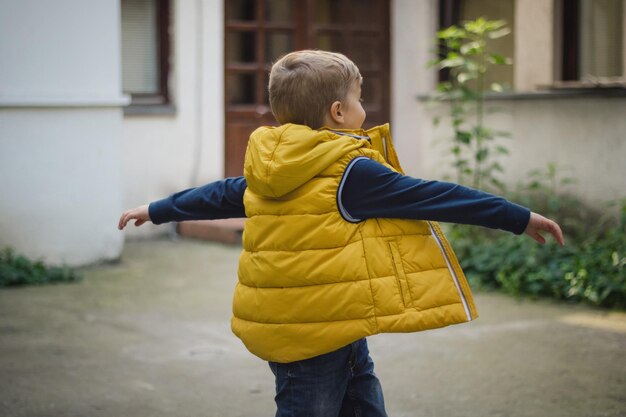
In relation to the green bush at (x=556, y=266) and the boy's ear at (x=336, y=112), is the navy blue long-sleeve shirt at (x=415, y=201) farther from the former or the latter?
the green bush at (x=556, y=266)

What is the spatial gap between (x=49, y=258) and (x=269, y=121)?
3.38m

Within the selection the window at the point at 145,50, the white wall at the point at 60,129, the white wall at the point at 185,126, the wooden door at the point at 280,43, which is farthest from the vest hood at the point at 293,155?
the wooden door at the point at 280,43

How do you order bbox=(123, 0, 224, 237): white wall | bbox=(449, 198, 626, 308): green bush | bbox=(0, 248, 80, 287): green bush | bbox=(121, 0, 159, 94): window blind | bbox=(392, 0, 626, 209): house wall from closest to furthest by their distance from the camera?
bbox=(449, 198, 626, 308): green bush, bbox=(0, 248, 80, 287): green bush, bbox=(392, 0, 626, 209): house wall, bbox=(123, 0, 224, 237): white wall, bbox=(121, 0, 159, 94): window blind

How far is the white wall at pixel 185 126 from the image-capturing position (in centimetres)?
948

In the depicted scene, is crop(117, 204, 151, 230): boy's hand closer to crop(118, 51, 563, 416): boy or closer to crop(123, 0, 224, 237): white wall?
crop(118, 51, 563, 416): boy

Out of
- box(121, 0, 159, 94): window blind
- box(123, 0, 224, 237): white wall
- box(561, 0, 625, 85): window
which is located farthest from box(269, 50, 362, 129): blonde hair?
box(121, 0, 159, 94): window blind

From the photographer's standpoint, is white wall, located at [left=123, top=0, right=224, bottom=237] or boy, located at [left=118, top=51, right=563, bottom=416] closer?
boy, located at [left=118, top=51, right=563, bottom=416]

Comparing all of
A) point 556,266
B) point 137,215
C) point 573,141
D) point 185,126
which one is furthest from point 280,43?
point 137,215

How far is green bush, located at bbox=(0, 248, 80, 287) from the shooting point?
23.1ft

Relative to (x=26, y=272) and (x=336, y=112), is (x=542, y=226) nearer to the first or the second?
(x=336, y=112)

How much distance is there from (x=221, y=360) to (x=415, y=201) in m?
2.67

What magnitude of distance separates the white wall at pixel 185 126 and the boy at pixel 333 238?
684 cm

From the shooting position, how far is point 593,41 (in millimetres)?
8391

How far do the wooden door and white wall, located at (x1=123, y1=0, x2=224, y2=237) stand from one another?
184 millimetres
